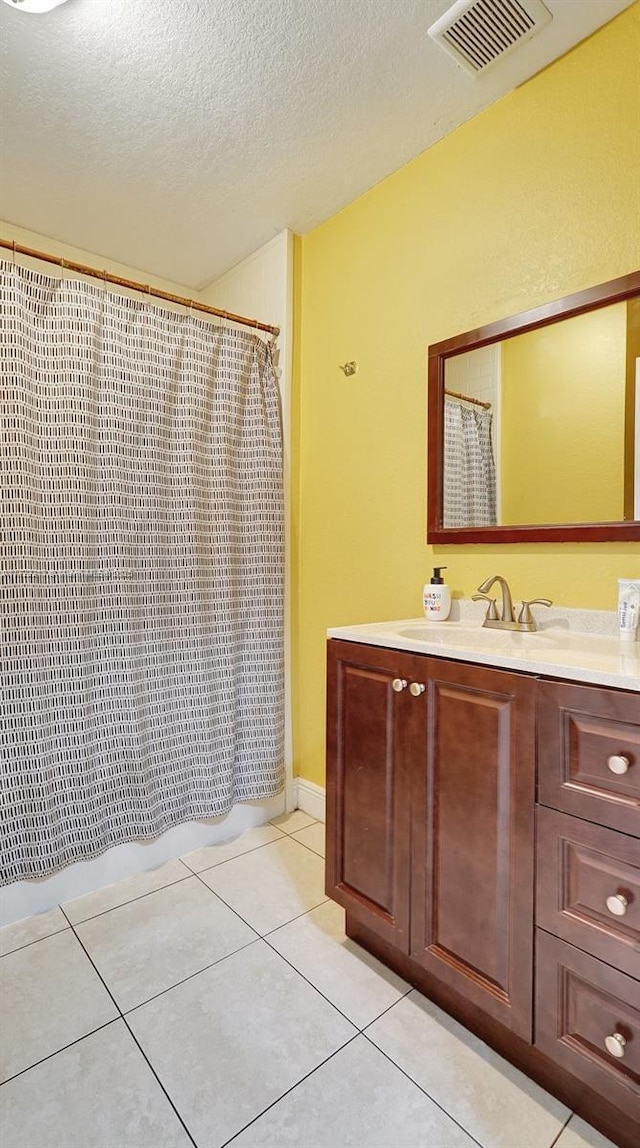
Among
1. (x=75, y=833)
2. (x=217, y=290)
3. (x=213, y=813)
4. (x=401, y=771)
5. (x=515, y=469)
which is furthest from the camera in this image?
(x=217, y=290)

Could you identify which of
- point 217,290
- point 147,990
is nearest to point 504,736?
point 147,990

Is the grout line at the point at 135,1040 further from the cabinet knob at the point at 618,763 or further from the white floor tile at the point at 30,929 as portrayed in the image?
the cabinet knob at the point at 618,763

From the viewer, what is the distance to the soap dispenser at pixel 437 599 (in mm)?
1634

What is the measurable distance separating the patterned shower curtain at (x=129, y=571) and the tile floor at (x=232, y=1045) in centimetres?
34

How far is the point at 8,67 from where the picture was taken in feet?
4.80

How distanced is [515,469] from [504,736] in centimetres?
80

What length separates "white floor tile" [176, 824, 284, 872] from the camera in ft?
6.29

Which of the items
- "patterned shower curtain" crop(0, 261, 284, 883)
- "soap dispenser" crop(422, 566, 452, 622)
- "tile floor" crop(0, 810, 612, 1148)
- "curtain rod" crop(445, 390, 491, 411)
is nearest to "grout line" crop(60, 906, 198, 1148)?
"tile floor" crop(0, 810, 612, 1148)

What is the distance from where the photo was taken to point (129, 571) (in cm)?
179

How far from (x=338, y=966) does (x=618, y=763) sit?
0.99 meters

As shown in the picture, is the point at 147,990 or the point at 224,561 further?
the point at 224,561

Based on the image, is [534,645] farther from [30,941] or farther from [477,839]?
[30,941]

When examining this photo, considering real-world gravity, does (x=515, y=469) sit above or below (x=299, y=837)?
above

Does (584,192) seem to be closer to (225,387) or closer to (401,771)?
(225,387)
